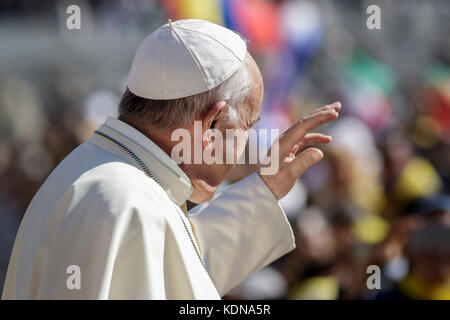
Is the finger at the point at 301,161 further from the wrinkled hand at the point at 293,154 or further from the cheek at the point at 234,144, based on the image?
the cheek at the point at 234,144

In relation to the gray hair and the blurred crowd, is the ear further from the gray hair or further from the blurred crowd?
the blurred crowd

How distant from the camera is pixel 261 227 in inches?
119

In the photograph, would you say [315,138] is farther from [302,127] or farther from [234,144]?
[234,144]

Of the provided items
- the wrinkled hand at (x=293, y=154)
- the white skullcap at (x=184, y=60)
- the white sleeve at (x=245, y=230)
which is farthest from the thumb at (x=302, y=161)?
the white skullcap at (x=184, y=60)

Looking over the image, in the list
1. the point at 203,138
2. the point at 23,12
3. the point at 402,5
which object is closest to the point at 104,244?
the point at 203,138

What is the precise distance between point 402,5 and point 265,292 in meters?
5.25

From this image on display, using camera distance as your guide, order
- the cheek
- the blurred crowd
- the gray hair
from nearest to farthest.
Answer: the gray hair, the cheek, the blurred crowd

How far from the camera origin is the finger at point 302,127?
9.17ft

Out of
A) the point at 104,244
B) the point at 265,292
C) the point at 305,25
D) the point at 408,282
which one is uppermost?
the point at 104,244

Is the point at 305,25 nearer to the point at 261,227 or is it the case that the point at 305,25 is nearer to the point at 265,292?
the point at 265,292

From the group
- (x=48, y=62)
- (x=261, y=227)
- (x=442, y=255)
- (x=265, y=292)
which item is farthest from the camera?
(x=48, y=62)

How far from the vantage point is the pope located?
2.14m

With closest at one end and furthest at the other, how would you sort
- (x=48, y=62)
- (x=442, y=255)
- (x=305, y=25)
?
(x=442, y=255), (x=305, y=25), (x=48, y=62)

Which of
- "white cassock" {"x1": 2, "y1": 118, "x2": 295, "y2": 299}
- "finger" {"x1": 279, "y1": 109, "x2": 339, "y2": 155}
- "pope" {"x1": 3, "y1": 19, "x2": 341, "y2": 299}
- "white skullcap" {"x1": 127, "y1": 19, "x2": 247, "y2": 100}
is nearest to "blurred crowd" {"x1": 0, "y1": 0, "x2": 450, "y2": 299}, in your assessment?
"white skullcap" {"x1": 127, "y1": 19, "x2": 247, "y2": 100}
